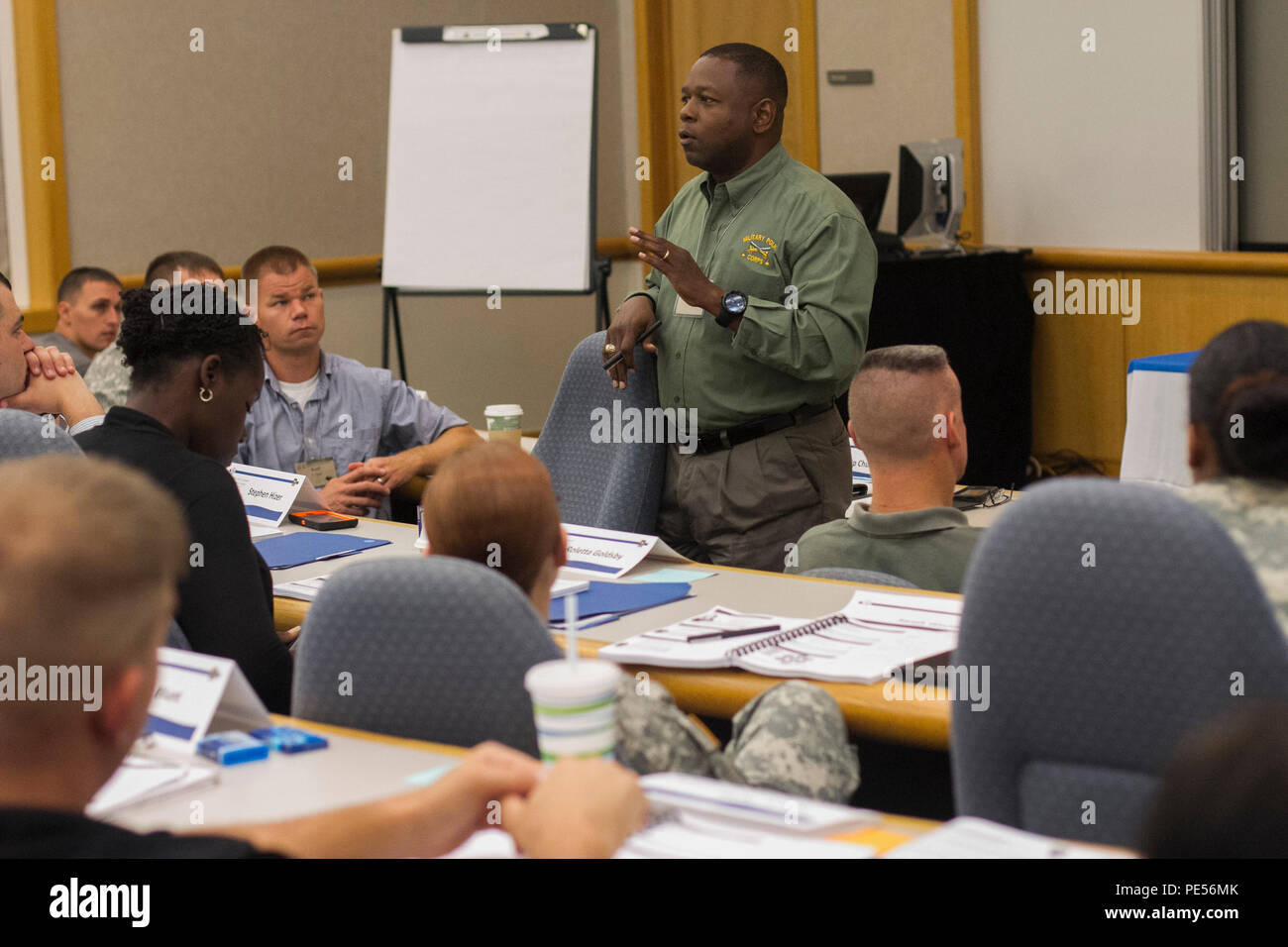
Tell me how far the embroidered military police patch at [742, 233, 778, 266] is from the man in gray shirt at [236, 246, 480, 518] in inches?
35.8

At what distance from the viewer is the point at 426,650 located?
1.62 meters

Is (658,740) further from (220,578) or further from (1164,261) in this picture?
(1164,261)

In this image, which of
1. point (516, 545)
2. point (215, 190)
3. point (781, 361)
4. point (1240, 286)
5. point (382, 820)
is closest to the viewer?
point (382, 820)

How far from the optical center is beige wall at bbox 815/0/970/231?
20.6 ft

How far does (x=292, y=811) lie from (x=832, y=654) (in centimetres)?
86

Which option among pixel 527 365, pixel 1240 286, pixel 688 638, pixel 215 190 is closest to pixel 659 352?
pixel 688 638

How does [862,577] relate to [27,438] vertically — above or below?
below

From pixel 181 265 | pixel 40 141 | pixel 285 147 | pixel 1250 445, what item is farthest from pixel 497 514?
pixel 285 147

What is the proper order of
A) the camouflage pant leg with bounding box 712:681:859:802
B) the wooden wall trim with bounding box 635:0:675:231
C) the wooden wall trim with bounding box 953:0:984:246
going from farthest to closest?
the wooden wall trim with bounding box 635:0:675:231 → the wooden wall trim with bounding box 953:0:984:246 → the camouflage pant leg with bounding box 712:681:859:802

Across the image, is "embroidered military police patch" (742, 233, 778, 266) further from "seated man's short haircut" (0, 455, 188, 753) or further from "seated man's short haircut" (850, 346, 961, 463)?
"seated man's short haircut" (0, 455, 188, 753)

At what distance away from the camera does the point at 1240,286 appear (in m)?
5.41

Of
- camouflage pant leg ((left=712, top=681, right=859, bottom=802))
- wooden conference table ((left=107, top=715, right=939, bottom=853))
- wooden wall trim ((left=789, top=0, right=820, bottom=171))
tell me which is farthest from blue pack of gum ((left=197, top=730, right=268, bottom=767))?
wooden wall trim ((left=789, top=0, right=820, bottom=171))

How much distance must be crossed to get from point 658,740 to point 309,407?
7.96ft

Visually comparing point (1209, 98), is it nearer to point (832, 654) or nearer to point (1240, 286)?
point (1240, 286)
